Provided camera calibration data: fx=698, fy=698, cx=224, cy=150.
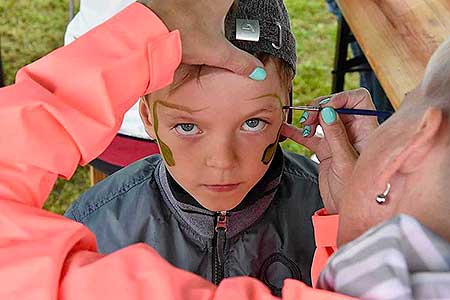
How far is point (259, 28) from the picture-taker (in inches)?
38.9

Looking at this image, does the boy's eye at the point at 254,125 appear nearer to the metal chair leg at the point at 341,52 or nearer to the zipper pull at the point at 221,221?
the zipper pull at the point at 221,221

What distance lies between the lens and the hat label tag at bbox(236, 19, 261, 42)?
0.96 m

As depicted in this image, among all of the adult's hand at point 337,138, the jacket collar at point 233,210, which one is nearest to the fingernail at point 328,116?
the adult's hand at point 337,138

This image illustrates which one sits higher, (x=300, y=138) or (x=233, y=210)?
(x=300, y=138)

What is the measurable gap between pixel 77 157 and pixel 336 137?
415 mm

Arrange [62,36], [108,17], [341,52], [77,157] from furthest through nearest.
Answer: [62,36] < [341,52] < [108,17] < [77,157]

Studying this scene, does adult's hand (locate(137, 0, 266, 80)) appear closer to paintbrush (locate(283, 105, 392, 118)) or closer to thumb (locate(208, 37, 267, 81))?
thumb (locate(208, 37, 267, 81))

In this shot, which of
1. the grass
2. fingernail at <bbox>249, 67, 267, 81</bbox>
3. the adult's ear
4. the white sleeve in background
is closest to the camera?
the adult's ear

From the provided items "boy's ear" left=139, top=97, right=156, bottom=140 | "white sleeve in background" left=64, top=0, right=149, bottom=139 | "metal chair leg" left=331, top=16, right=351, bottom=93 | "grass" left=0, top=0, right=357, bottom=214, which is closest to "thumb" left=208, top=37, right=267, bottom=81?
"boy's ear" left=139, top=97, right=156, bottom=140

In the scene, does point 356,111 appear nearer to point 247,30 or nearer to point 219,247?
point 247,30

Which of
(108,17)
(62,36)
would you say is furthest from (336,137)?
(62,36)

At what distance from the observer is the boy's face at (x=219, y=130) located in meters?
1.01

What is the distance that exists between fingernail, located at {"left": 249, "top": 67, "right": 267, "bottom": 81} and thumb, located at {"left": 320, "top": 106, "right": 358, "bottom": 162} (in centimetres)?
10

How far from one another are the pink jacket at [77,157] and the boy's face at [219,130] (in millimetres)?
240
